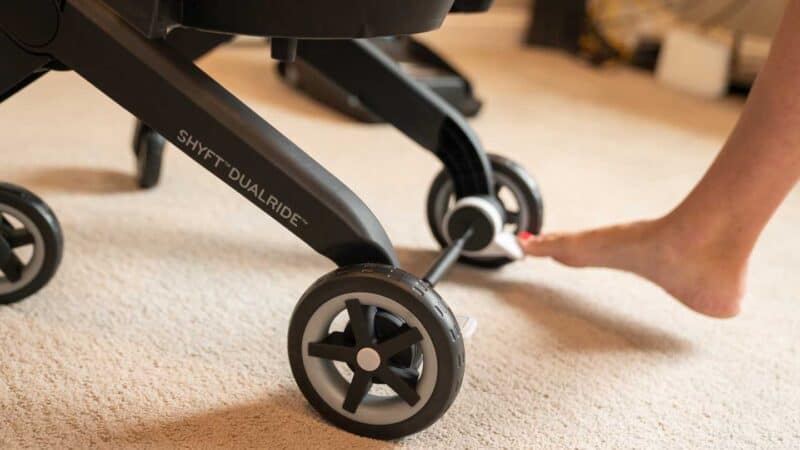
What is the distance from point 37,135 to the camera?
1286 mm

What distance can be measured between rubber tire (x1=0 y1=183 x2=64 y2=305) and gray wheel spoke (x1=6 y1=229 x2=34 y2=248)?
0.05ft

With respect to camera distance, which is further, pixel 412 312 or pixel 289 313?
pixel 289 313

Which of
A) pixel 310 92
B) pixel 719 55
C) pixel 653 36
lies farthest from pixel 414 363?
pixel 653 36

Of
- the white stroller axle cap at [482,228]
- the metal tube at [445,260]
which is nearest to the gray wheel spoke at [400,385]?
the metal tube at [445,260]

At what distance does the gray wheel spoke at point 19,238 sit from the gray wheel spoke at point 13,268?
0.04 feet

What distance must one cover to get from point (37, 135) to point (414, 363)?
0.85 metres

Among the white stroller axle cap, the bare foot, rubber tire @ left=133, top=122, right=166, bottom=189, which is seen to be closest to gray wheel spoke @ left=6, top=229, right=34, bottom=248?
rubber tire @ left=133, top=122, right=166, bottom=189

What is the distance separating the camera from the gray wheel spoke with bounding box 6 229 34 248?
82cm

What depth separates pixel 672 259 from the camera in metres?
0.86

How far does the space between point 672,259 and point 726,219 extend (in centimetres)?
7

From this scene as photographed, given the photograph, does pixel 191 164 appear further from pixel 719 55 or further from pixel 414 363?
pixel 719 55

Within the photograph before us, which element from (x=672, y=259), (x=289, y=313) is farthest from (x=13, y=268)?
Answer: (x=672, y=259)

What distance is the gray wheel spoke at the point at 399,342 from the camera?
0.65 metres

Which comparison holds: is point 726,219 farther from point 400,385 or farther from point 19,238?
point 19,238
